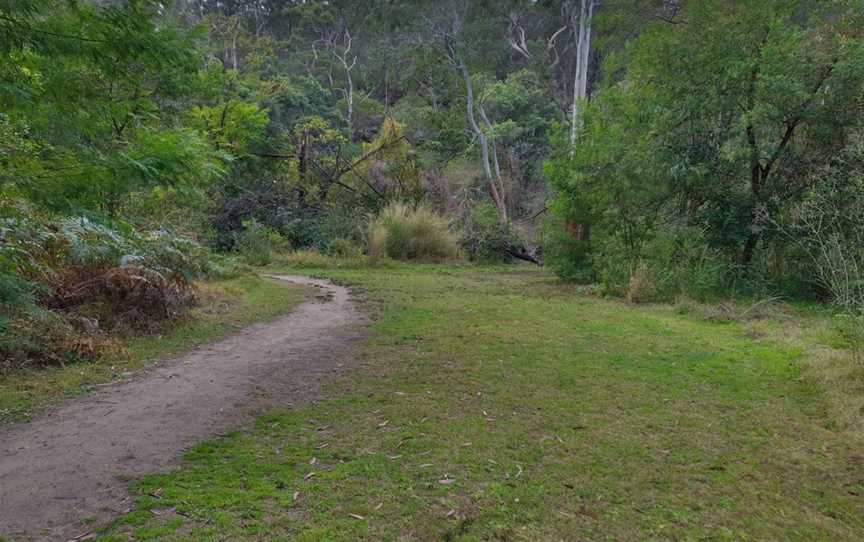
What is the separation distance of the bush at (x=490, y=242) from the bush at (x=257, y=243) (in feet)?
19.4

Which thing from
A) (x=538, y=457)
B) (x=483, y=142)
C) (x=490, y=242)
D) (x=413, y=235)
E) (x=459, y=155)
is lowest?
(x=538, y=457)

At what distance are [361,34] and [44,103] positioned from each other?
112 ft

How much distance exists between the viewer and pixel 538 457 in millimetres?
3160

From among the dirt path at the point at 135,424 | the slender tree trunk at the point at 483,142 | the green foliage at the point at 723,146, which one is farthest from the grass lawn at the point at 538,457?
the slender tree trunk at the point at 483,142

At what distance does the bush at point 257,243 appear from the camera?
627 inches

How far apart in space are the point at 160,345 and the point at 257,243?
429 inches

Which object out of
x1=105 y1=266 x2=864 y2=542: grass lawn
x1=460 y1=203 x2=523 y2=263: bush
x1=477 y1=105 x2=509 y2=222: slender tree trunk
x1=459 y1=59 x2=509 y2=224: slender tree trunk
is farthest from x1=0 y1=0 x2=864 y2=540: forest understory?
x1=477 y1=105 x2=509 y2=222: slender tree trunk

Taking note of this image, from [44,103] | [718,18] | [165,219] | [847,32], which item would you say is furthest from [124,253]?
[847,32]

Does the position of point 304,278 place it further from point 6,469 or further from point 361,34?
point 361,34

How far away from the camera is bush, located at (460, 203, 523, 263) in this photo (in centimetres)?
1781

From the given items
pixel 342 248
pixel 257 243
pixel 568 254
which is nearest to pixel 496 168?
pixel 342 248

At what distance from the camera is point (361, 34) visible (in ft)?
112

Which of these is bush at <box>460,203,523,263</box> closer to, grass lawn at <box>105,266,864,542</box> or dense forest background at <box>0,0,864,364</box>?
dense forest background at <box>0,0,864,364</box>

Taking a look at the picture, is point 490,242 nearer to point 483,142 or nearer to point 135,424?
point 483,142
